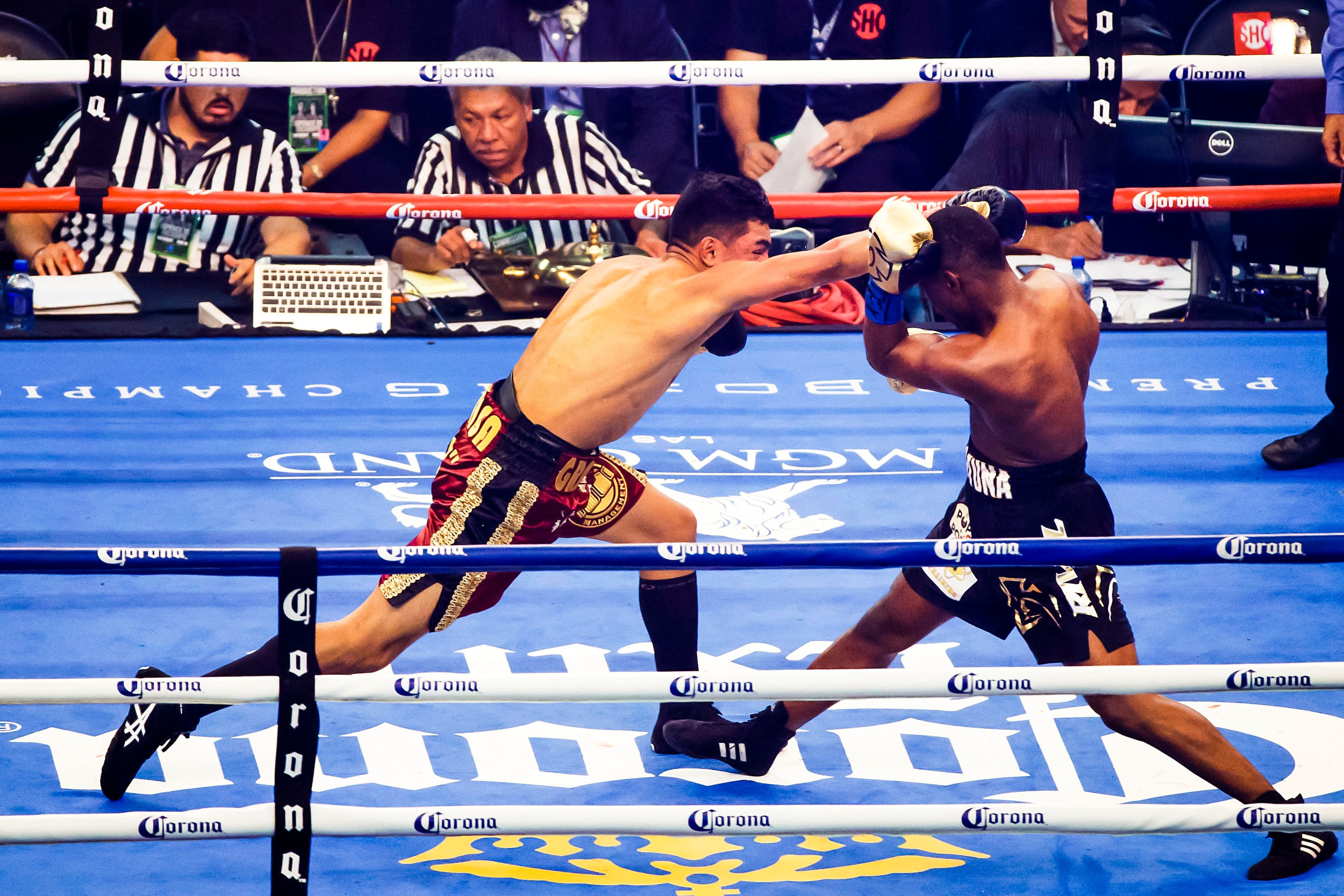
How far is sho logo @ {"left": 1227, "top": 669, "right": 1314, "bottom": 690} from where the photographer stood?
2.15 m

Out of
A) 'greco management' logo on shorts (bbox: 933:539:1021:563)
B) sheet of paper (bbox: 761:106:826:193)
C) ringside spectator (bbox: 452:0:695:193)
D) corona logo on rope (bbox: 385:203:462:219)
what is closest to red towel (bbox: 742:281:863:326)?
sheet of paper (bbox: 761:106:826:193)

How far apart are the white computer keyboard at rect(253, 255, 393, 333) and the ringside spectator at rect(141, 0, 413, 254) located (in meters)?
0.92

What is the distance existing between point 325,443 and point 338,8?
2973mm

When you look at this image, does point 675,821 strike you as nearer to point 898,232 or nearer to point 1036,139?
point 898,232

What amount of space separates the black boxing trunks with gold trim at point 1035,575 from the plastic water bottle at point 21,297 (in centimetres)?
413

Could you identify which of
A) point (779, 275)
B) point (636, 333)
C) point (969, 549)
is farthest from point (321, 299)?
point (969, 549)

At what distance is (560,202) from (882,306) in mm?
2090

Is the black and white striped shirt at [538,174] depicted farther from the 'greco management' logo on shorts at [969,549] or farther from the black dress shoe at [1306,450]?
the 'greco management' logo on shorts at [969,549]

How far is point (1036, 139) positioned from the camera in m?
6.35

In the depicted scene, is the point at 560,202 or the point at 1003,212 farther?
the point at 560,202

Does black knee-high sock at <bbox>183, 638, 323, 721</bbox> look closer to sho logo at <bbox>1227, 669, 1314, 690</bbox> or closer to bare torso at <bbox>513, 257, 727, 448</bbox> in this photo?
bare torso at <bbox>513, 257, 727, 448</bbox>

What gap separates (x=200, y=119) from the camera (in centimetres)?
616

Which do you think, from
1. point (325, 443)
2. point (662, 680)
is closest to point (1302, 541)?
point (662, 680)

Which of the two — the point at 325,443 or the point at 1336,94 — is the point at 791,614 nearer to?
the point at 325,443
